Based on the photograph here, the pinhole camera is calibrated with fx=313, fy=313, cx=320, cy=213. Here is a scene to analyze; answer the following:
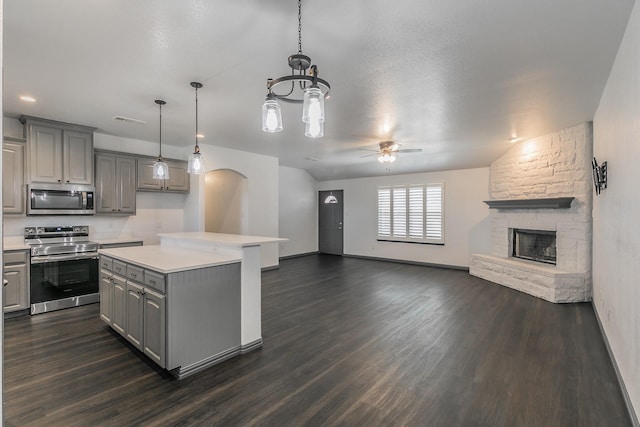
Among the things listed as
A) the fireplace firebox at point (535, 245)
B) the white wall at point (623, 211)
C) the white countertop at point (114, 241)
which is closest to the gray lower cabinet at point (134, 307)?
the white countertop at point (114, 241)

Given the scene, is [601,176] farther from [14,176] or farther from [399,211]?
[14,176]

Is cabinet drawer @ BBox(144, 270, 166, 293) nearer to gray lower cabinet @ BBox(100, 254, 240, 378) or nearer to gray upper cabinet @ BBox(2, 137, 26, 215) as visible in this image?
gray lower cabinet @ BBox(100, 254, 240, 378)

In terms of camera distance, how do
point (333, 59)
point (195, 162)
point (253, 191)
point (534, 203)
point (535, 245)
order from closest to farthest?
1. point (333, 59)
2. point (195, 162)
3. point (534, 203)
4. point (535, 245)
5. point (253, 191)

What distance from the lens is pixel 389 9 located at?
2012 millimetres

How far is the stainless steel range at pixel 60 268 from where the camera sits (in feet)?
13.9

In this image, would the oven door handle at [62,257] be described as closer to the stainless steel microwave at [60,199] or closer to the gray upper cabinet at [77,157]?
the stainless steel microwave at [60,199]

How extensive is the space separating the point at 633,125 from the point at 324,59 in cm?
235

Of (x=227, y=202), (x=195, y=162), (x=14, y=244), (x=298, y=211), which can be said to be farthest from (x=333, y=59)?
(x=298, y=211)

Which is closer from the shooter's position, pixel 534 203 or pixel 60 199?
pixel 60 199

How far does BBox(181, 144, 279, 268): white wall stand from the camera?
5.88m

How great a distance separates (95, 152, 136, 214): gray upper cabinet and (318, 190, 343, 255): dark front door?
17.6ft

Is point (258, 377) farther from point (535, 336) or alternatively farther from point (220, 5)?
point (535, 336)

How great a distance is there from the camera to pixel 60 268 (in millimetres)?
4387

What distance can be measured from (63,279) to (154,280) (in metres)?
2.67
